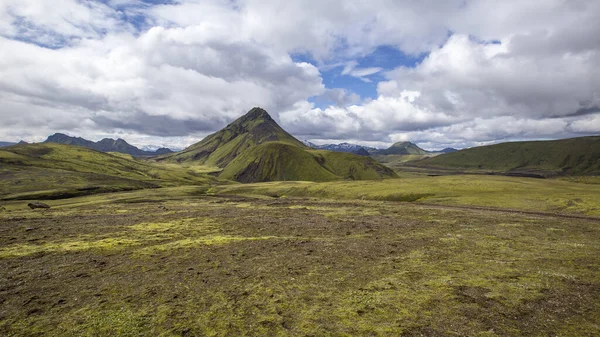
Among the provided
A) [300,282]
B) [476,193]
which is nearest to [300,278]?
[300,282]

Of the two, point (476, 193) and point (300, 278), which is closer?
point (300, 278)

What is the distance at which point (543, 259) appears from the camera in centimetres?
2992

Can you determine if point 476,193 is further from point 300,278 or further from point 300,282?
point 300,282

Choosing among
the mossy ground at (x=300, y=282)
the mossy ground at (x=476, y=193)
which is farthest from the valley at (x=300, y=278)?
the mossy ground at (x=476, y=193)

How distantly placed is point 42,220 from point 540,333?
73.5 m

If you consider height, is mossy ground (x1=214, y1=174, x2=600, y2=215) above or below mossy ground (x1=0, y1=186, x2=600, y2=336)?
below

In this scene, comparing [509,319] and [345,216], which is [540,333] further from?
[345,216]

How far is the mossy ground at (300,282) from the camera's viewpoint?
17188mm

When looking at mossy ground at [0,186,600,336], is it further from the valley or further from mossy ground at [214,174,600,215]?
mossy ground at [214,174,600,215]

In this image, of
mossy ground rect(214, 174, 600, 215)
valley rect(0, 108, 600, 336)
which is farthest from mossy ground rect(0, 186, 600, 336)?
mossy ground rect(214, 174, 600, 215)

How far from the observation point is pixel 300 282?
2417cm

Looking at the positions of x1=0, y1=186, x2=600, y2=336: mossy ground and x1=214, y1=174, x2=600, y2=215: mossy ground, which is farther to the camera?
x1=214, y1=174, x2=600, y2=215: mossy ground

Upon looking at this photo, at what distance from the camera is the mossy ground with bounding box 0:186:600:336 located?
56.4 ft

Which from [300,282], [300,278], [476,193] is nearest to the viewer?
[300,282]
